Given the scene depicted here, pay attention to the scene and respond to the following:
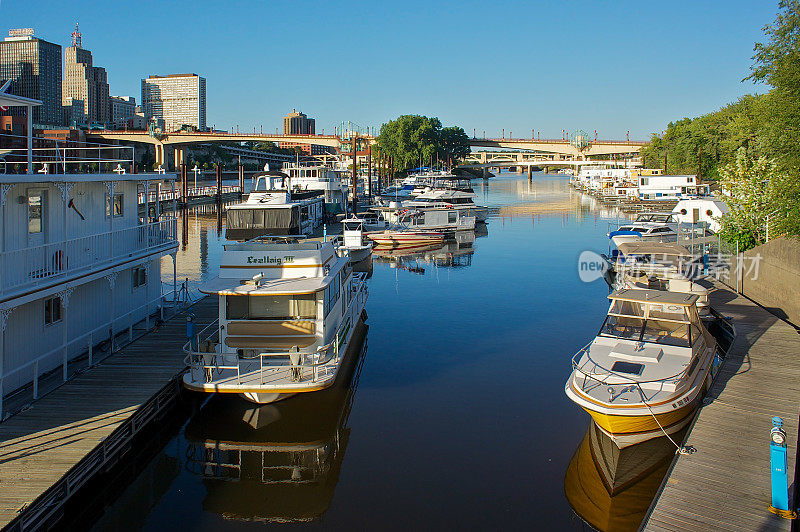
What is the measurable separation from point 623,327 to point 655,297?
1.06m

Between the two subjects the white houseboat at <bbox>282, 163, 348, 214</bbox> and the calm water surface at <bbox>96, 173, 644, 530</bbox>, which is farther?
the white houseboat at <bbox>282, 163, 348, 214</bbox>

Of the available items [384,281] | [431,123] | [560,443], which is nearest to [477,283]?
[384,281]

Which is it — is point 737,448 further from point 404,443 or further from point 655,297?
point 404,443

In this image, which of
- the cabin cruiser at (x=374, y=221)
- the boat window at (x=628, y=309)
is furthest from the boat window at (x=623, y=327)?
the cabin cruiser at (x=374, y=221)

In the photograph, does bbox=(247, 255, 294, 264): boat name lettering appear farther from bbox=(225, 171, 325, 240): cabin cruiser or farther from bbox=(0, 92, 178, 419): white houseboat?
bbox=(225, 171, 325, 240): cabin cruiser

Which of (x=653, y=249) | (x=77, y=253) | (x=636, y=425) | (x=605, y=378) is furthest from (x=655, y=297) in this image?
(x=77, y=253)

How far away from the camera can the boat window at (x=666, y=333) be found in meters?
15.0

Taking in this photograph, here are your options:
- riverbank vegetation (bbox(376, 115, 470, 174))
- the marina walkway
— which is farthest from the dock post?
riverbank vegetation (bbox(376, 115, 470, 174))

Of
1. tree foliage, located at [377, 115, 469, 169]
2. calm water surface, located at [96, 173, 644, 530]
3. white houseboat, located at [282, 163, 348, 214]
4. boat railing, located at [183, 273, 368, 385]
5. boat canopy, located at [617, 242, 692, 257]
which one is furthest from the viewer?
tree foliage, located at [377, 115, 469, 169]

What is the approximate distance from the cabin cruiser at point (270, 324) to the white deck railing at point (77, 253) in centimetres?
329

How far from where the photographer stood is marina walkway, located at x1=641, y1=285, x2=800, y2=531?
9469 mm

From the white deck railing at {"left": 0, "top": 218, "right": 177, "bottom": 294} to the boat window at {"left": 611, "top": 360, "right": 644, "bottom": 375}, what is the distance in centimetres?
1221

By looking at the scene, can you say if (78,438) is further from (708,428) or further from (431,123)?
(431,123)

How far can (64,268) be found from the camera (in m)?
14.9
